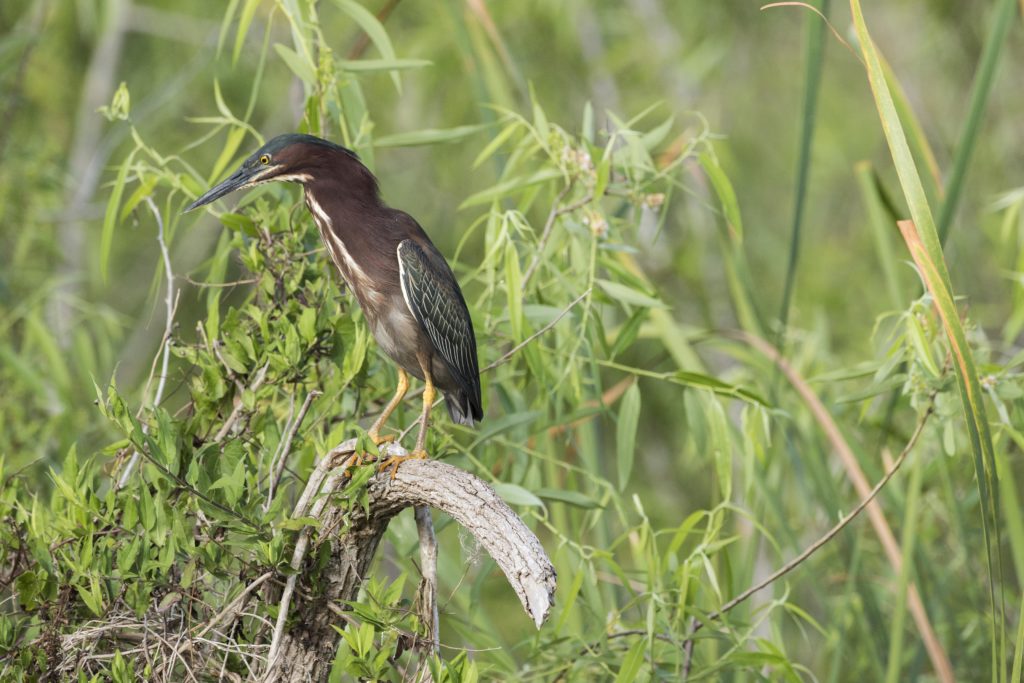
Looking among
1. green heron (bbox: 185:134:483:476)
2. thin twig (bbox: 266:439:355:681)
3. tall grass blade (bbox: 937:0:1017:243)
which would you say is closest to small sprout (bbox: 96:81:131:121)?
green heron (bbox: 185:134:483:476)

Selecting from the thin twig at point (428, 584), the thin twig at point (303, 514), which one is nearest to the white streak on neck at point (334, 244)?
the thin twig at point (303, 514)

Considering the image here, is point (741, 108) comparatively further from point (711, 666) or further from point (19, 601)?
point (19, 601)

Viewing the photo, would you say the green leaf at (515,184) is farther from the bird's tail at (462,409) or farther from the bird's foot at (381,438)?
the bird's foot at (381,438)

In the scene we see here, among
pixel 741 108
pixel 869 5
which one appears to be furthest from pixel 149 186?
pixel 869 5

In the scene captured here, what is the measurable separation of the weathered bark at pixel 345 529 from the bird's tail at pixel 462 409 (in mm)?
644

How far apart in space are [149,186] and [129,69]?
6037mm

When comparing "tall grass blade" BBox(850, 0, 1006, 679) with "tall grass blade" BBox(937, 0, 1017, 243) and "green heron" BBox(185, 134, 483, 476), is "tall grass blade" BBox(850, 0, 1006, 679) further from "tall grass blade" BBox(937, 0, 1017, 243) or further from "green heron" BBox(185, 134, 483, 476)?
"green heron" BBox(185, 134, 483, 476)

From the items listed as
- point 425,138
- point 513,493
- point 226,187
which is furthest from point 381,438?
point 425,138

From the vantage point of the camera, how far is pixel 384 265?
2.43 m

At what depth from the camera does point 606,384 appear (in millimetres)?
6336

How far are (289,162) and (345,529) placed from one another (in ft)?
2.62

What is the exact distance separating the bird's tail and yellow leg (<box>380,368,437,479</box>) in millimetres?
72

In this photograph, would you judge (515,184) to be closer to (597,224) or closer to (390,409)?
(597,224)

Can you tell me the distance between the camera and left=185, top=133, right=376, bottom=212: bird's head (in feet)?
7.47
